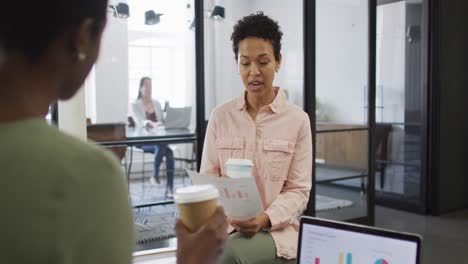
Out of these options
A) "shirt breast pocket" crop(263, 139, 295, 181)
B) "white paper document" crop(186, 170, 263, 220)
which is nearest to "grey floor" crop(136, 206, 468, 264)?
"shirt breast pocket" crop(263, 139, 295, 181)

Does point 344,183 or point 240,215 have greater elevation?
point 240,215

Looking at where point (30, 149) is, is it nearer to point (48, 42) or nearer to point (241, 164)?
point (48, 42)

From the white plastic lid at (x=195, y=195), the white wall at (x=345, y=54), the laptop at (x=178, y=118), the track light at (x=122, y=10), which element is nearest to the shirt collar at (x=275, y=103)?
the white plastic lid at (x=195, y=195)

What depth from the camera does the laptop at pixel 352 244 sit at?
3.76ft

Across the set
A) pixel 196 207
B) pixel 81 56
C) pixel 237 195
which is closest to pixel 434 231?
pixel 237 195

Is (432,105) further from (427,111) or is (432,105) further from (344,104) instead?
(344,104)

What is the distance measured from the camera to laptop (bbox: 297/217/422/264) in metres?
1.15

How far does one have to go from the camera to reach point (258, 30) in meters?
1.62

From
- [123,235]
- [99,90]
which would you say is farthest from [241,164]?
[99,90]

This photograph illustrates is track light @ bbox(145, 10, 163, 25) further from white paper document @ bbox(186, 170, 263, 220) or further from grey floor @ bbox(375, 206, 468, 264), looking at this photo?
white paper document @ bbox(186, 170, 263, 220)

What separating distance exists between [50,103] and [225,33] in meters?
3.79

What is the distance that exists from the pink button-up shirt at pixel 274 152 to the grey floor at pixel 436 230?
202 centimetres

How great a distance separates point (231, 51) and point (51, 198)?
12.4 ft

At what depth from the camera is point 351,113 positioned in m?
5.33
